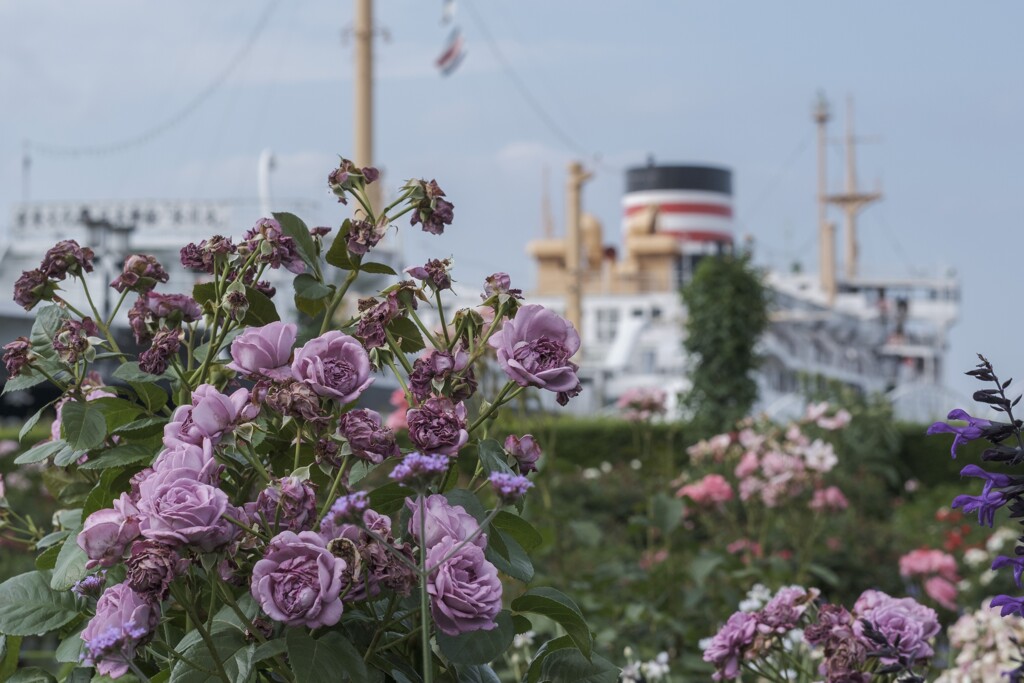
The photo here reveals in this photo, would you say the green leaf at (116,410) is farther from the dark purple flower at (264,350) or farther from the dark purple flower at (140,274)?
the dark purple flower at (264,350)

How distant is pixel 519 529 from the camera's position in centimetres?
164

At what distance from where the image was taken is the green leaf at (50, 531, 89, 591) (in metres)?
1.63

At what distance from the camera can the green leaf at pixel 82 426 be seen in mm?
1632

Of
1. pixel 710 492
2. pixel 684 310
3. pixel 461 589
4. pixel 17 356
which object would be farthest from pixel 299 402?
pixel 684 310

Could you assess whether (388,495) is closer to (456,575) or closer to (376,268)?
(456,575)

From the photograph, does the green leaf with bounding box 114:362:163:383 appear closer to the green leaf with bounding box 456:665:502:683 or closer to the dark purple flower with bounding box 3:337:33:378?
the dark purple flower with bounding box 3:337:33:378

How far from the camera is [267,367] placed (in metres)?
1.57

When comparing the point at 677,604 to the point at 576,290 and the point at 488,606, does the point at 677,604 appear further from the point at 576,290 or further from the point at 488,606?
the point at 576,290

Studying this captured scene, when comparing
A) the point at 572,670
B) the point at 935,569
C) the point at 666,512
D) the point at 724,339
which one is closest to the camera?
the point at 572,670

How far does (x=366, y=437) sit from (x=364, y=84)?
25.2m

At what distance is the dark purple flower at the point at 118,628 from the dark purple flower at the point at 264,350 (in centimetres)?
31

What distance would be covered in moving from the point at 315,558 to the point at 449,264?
1.60 ft

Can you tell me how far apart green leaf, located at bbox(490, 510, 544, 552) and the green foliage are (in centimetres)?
1254

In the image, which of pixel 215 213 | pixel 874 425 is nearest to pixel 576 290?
pixel 215 213
